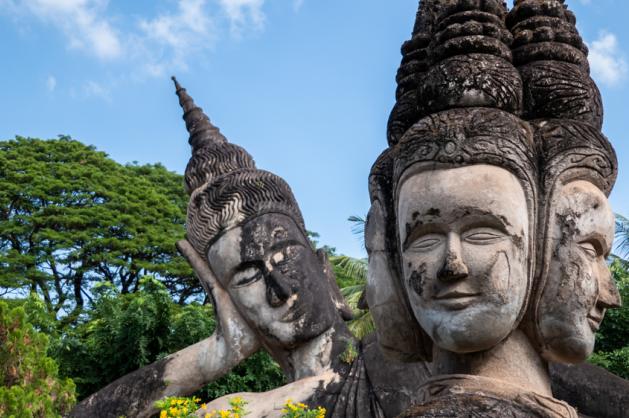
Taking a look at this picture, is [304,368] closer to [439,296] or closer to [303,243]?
[303,243]

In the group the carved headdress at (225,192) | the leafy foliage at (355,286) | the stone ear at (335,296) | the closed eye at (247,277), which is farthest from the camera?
the leafy foliage at (355,286)

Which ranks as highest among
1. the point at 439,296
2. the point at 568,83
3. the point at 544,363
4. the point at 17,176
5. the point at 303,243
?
the point at 17,176

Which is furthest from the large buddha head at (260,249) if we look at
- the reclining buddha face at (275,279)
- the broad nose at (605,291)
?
the broad nose at (605,291)

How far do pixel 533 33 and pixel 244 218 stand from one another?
12.3 ft

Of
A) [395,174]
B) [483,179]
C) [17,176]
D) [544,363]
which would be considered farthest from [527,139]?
[17,176]

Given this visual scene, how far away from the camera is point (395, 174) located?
313cm

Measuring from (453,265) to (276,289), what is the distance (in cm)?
366

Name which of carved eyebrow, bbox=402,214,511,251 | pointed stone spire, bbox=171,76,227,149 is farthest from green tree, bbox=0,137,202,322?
carved eyebrow, bbox=402,214,511,251

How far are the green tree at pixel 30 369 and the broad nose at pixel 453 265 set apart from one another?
4.38 m

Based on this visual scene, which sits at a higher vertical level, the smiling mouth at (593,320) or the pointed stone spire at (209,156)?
the pointed stone spire at (209,156)

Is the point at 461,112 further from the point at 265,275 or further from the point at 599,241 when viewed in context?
the point at 265,275

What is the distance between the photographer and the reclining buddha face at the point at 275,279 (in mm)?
6328

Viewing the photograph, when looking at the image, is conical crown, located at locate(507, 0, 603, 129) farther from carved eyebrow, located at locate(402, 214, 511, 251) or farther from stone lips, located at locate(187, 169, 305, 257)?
stone lips, located at locate(187, 169, 305, 257)

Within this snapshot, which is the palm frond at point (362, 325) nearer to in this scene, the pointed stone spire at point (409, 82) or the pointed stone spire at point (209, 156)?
the pointed stone spire at point (209, 156)
